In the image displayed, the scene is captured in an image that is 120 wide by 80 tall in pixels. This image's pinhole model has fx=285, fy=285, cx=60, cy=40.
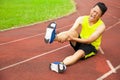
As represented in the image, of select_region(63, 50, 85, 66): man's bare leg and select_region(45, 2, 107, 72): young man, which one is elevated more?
select_region(45, 2, 107, 72): young man

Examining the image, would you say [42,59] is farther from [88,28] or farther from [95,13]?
[95,13]

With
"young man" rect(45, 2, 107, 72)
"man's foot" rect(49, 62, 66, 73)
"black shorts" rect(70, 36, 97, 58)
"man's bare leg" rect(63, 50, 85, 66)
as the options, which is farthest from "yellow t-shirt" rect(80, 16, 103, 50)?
"man's foot" rect(49, 62, 66, 73)

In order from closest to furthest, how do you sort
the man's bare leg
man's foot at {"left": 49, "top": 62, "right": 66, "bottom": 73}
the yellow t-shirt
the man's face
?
man's foot at {"left": 49, "top": 62, "right": 66, "bottom": 73} → the man's bare leg → the man's face → the yellow t-shirt

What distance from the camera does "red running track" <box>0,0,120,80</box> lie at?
18.9 feet

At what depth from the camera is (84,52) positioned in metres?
6.55

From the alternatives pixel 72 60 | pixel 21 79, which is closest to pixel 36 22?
pixel 72 60

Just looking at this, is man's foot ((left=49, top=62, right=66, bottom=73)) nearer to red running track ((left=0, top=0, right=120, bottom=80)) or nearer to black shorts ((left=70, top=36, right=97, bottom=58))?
red running track ((left=0, top=0, right=120, bottom=80))

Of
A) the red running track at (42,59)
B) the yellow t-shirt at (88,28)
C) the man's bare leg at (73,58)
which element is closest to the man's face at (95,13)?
the yellow t-shirt at (88,28)

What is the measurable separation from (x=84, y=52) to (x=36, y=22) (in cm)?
519

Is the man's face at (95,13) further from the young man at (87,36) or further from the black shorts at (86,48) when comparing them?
the black shorts at (86,48)

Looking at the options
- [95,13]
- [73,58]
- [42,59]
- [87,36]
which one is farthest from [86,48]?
[42,59]

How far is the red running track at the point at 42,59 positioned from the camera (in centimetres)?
575

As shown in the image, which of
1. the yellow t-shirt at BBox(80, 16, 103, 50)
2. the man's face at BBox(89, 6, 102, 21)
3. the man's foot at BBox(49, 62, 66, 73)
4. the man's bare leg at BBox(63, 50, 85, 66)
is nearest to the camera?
the man's foot at BBox(49, 62, 66, 73)

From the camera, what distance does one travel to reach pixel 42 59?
6648 mm
